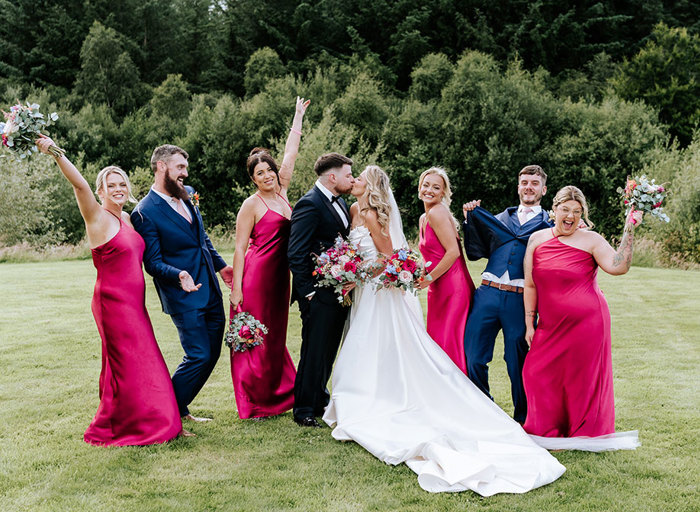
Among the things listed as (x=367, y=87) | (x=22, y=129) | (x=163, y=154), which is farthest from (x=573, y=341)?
(x=367, y=87)

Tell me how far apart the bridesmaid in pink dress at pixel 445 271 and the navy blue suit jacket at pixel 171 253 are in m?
2.10

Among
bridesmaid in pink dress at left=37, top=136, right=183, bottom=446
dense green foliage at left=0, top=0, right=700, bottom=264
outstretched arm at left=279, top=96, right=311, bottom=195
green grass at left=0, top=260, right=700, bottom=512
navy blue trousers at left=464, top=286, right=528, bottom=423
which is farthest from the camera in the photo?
dense green foliage at left=0, top=0, right=700, bottom=264

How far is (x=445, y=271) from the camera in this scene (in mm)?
6160

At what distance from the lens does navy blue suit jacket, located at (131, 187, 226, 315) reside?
551cm

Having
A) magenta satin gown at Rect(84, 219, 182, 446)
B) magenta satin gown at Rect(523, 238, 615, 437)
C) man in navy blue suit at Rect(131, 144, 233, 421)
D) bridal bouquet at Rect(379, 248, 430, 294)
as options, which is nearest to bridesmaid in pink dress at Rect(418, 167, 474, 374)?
bridal bouquet at Rect(379, 248, 430, 294)

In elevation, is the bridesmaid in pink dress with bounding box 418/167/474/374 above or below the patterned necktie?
below

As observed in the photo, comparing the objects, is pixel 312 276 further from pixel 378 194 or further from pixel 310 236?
pixel 378 194

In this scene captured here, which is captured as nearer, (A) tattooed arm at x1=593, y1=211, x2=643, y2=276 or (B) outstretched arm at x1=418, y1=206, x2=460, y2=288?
(A) tattooed arm at x1=593, y1=211, x2=643, y2=276

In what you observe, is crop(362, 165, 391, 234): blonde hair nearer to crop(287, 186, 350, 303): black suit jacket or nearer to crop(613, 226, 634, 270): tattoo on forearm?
crop(287, 186, 350, 303): black suit jacket

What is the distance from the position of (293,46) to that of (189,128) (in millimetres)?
11718

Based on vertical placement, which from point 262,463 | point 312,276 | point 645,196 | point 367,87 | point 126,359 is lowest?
point 262,463

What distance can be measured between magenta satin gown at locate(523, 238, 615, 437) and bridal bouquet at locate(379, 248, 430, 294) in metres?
1.02

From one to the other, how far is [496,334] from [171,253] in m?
3.01

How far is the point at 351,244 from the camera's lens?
18.7ft
